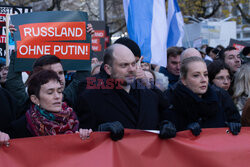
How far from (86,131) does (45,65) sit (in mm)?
1176

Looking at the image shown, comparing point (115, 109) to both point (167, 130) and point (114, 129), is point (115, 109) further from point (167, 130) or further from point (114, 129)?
point (167, 130)

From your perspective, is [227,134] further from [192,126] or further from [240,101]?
[240,101]

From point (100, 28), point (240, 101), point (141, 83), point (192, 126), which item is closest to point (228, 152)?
point (192, 126)

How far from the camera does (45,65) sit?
378cm

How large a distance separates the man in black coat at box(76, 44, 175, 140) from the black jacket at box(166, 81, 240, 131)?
24 cm

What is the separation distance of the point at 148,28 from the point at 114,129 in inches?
90.3

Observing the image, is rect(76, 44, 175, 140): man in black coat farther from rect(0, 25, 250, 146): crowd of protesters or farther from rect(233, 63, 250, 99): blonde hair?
rect(233, 63, 250, 99): blonde hair

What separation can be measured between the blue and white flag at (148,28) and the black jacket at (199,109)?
4.36 ft

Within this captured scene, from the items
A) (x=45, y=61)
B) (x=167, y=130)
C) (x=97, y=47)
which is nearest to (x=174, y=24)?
(x=45, y=61)

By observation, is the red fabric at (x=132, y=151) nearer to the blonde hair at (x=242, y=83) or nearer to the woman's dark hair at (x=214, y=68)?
the blonde hair at (x=242, y=83)

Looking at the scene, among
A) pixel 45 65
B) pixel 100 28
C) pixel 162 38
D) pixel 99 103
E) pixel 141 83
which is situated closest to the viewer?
pixel 99 103

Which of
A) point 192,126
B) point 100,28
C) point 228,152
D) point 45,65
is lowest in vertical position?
point 228,152

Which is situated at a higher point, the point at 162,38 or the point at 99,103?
the point at 162,38

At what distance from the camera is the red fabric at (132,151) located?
275 centimetres
